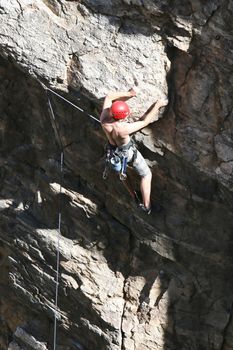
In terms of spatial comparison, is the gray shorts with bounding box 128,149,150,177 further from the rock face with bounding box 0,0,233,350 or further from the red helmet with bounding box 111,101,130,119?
the red helmet with bounding box 111,101,130,119

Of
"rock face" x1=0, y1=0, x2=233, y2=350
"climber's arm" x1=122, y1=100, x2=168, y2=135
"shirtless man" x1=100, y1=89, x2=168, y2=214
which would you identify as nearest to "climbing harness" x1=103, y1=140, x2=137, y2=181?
"shirtless man" x1=100, y1=89, x2=168, y2=214

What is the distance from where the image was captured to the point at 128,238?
10000 mm

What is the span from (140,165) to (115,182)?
0.97m

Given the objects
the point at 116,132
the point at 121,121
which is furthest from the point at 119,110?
the point at 116,132

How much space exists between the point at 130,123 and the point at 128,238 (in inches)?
93.5

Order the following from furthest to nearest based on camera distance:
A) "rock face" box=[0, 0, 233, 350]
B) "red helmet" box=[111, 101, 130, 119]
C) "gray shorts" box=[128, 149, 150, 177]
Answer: "gray shorts" box=[128, 149, 150, 177], "rock face" box=[0, 0, 233, 350], "red helmet" box=[111, 101, 130, 119]

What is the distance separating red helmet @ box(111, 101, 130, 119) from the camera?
25.9 ft

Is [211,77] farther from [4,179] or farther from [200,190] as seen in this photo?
[4,179]

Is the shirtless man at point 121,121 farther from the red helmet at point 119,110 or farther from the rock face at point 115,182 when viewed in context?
the rock face at point 115,182

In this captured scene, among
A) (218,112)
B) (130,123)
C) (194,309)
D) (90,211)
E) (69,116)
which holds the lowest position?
(194,309)

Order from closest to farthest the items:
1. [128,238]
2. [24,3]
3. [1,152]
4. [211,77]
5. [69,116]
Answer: [211,77] < [24,3] < [69,116] < [128,238] < [1,152]

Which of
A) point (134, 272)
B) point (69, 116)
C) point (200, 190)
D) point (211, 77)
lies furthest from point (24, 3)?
point (134, 272)

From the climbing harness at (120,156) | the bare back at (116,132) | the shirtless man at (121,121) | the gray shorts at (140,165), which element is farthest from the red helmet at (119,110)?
the gray shorts at (140,165)

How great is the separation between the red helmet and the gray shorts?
2.03 feet
